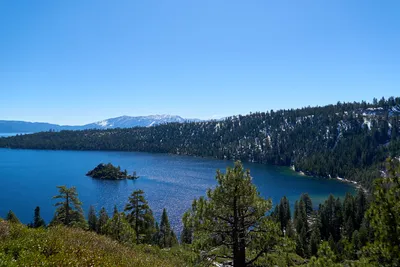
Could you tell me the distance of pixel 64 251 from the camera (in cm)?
1339

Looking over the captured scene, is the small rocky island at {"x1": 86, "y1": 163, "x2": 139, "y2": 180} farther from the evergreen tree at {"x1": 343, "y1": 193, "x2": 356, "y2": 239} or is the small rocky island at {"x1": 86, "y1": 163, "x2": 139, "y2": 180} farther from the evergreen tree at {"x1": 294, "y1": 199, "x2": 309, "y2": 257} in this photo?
the evergreen tree at {"x1": 343, "y1": 193, "x2": 356, "y2": 239}

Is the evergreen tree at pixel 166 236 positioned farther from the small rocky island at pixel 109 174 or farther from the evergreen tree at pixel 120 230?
the small rocky island at pixel 109 174

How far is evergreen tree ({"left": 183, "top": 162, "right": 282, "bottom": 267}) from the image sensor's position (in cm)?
1661

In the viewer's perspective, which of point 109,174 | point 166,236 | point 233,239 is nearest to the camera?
point 233,239

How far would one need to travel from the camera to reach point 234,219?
55.7 ft

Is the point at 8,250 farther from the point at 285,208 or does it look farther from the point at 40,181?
the point at 40,181

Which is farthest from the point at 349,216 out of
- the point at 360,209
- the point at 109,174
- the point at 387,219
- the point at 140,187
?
the point at 109,174

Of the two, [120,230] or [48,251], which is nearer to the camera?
[48,251]

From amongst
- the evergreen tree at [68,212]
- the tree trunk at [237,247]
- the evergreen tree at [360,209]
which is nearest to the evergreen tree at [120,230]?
the evergreen tree at [68,212]

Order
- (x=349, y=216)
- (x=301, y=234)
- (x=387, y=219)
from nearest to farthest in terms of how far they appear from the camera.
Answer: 1. (x=387, y=219)
2. (x=301, y=234)
3. (x=349, y=216)

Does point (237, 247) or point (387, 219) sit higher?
point (387, 219)

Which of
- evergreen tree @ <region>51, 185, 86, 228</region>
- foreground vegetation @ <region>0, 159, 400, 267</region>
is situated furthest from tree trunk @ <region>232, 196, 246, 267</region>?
evergreen tree @ <region>51, 185, 86, 228</region>

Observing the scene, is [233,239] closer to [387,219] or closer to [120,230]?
[387,219]

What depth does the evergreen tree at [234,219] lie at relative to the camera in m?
16.6
